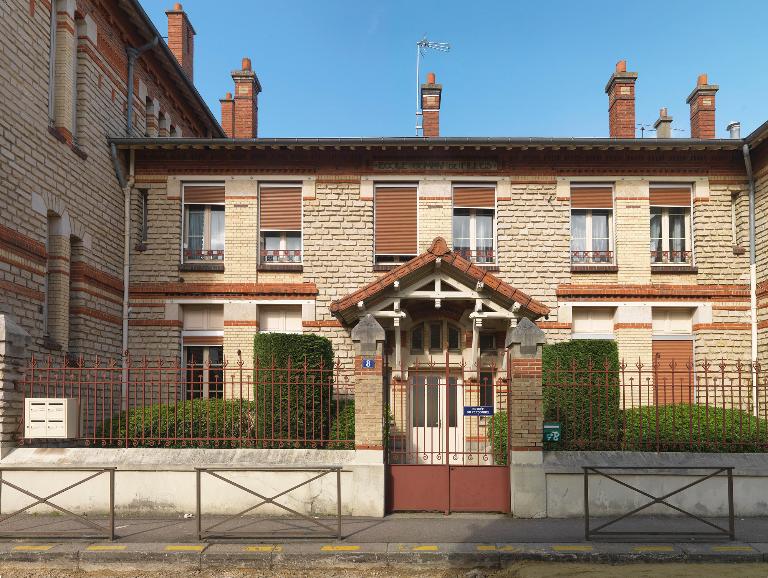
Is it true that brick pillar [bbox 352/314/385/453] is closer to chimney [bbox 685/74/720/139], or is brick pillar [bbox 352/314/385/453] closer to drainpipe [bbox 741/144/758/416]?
drainpipe [bbox 741/144/758/416]

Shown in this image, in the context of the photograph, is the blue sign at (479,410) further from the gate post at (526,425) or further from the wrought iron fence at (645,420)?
the wrought iron fence at (645,420)

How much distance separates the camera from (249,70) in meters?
20.2

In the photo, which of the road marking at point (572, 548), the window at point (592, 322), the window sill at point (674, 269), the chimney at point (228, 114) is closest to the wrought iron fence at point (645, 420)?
the road marking at point (572, 548)

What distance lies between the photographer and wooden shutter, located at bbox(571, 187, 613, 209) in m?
16.6

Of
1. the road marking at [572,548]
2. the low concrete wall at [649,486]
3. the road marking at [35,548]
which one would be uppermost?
the low concrete wall at [649,486]

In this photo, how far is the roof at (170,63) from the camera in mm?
15633

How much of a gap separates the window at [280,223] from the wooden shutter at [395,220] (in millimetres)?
1792

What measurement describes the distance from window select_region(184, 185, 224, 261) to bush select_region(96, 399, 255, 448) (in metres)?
5.41

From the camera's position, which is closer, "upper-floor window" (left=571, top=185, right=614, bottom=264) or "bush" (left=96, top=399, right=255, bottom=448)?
"bush" (left=96, top=399, right=255, bottom=448)

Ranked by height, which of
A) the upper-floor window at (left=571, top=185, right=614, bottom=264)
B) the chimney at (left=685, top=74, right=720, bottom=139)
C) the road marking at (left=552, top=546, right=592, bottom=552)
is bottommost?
the road marking at (left=552, top=546, right=592, bottom=552)

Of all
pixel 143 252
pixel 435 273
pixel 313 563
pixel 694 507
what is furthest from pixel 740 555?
pixel 143 252

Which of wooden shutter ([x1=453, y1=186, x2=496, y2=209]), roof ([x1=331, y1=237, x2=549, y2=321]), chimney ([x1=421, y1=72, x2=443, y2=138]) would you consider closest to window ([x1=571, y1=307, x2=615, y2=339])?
wooden shutter ([x1=453, y1=186, x2=496, y2=209])

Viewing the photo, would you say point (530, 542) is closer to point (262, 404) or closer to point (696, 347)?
point (262, 404)

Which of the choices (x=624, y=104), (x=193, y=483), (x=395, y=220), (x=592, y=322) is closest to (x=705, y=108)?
(x=624, y=104)
